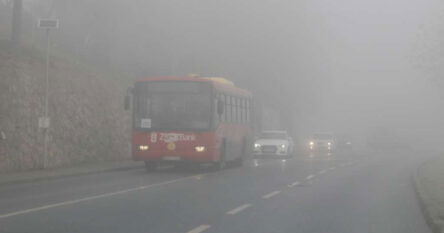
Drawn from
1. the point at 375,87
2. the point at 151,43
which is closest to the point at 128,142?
the point at 151,43

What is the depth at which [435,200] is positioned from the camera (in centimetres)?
1530

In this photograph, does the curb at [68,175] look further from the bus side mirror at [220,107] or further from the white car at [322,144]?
the white car at [322,144]

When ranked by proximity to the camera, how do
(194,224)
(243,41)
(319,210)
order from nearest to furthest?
(194,224) < (319,210) < (243,41)

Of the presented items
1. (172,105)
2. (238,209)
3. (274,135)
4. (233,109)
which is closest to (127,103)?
(172,105)

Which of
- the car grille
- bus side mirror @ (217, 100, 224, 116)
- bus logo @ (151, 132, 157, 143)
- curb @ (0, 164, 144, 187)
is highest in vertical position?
bus side mirror @ (217, 100, 224, 116)

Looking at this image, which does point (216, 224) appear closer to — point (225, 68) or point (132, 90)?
point (132, 90)

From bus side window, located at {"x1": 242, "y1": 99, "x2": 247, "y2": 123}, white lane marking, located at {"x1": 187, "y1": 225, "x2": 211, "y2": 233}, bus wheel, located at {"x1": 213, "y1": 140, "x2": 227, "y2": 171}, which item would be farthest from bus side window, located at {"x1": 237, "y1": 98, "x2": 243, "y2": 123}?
white lane marking, located at {"x1": 187, "y1": 225, "x2": 211, "y2": 233}

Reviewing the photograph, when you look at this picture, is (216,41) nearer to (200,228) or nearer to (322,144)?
(322,144)

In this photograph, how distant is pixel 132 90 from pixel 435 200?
43.6 ft

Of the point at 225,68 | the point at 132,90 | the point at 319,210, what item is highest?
the point at 225,68

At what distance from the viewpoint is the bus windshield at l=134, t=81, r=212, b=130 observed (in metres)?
25.5

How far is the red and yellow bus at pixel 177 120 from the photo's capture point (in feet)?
83.0

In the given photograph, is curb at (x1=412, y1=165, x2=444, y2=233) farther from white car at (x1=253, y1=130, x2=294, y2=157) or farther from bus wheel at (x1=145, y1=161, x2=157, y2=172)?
white car at (x1=253, y1=130, x2=294, y2=157)

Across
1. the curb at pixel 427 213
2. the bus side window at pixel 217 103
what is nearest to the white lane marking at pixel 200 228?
the curb at pixel 427 213
